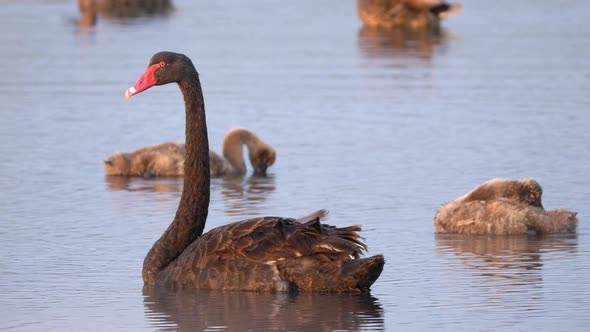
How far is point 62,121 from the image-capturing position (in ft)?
59.6

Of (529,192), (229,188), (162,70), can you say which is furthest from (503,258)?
(229,188)

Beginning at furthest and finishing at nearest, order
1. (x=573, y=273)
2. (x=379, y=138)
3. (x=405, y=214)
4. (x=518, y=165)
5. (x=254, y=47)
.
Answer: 1. (x=254, y=47)
2. (x=379, y=138)
3. (x=518, y=165)
4. (x=405, y=214)
5. (x=573, y=273)

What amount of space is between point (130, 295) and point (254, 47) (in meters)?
17.3

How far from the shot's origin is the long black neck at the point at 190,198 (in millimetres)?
9836

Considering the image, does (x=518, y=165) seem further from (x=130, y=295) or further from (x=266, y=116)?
(x=130, y=295)

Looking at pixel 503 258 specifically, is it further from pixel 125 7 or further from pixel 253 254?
pixel 125 7

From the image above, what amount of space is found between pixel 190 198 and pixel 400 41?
19020mm

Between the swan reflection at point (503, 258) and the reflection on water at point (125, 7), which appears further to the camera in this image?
the reflection on water at point (125, 7)

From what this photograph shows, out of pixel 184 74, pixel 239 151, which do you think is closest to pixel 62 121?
pixel 239 151

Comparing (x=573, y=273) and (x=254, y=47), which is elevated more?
(x=254, y=47)

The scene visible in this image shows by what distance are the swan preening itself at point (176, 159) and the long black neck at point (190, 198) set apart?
476 centimetres

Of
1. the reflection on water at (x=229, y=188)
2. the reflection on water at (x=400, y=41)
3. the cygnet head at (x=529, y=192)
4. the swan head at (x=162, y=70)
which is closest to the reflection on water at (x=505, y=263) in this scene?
the cygnet head at (x=529, y=192)

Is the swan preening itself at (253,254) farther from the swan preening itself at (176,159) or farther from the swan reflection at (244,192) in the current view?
the swan preening itself at (176,159)

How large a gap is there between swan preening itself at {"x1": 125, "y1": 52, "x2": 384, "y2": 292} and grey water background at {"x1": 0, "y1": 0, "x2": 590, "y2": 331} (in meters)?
0.12
